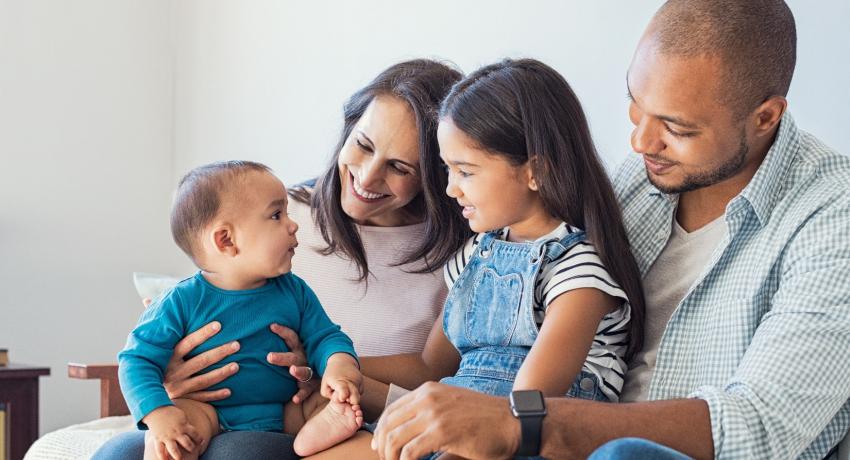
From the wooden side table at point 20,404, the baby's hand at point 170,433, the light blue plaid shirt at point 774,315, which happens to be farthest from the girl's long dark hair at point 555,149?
the wooden side table at point 20,404

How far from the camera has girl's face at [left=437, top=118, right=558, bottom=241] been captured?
166 cm

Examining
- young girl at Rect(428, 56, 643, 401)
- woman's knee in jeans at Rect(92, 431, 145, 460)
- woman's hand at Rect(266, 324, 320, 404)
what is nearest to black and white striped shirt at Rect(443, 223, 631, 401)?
young girl at Rect(428, 56, 643, 401)

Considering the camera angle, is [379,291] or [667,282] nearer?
[667,282]

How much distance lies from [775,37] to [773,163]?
0.20 meters

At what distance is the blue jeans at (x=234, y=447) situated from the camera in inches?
60.6

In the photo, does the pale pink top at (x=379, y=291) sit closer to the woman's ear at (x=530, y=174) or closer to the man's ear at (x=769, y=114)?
the woman's ear at (x=530, y=174)

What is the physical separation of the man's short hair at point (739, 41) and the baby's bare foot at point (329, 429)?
0.76 metres

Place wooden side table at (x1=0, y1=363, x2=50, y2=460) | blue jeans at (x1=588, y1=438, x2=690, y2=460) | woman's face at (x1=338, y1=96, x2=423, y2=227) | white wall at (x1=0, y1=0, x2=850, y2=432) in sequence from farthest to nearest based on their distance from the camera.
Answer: white wall at (x1=0, y1=0, x2=850, y2=432)
wooden side table at (x1=0, y1=363, x2=50, y2=460)
woman's face at (x1=338, y1=96, x2=423, y2=227)
blue jeans at (x1=588, y1=438, x2=690, y2=460)

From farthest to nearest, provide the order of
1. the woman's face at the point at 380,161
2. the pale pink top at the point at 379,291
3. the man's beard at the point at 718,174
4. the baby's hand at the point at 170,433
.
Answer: the pale pink top at the point at 379,291 → the woman's face at the point at 380,161 → the man's beard at the point at 718,174 → the baby's hand at the point at 170,433

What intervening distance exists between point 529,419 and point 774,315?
416 mm

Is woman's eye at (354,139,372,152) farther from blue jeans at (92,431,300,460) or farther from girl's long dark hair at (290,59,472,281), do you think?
blue jeans at (92,431,300,460)

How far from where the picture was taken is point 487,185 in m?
1.66

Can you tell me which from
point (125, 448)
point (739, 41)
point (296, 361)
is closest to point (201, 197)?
point (296, 361)

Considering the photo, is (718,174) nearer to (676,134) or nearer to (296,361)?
(676,134)
